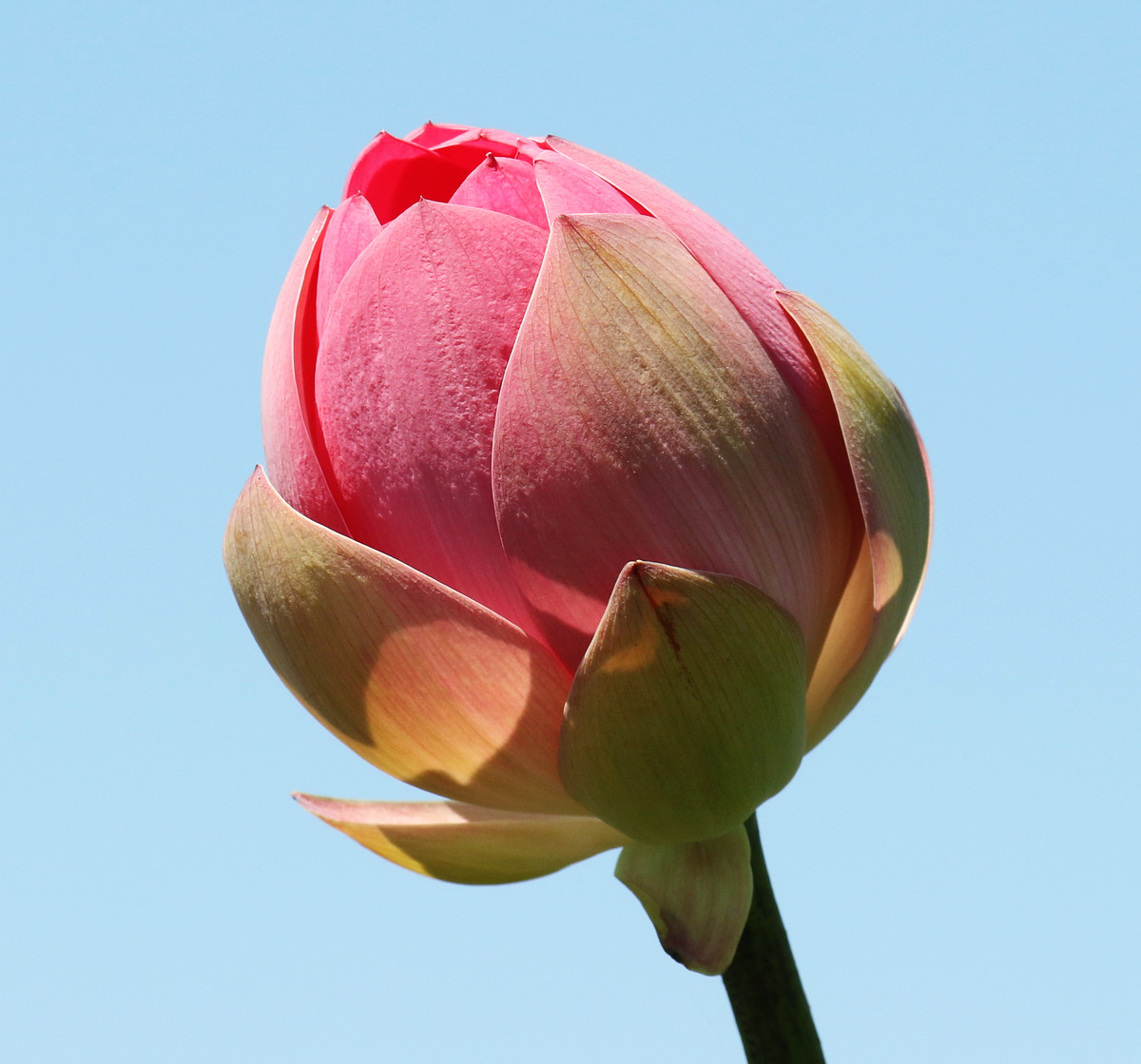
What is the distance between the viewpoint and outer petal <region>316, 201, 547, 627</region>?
73 cm

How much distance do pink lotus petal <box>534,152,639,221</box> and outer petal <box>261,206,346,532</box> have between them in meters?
0.18

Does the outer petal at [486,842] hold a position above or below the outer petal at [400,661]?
below

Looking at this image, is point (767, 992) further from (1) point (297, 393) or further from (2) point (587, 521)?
(1) point (297, 393)

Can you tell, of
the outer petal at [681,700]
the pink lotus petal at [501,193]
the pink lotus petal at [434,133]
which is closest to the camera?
the outer petal at [681,700]

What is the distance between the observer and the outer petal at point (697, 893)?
0.78m

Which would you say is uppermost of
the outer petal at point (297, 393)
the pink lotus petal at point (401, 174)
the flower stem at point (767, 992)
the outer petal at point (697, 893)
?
the pink lotus petal at point (401, 174)

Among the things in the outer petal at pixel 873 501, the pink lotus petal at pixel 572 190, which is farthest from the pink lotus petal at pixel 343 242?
the outer petal at pixel 873 501

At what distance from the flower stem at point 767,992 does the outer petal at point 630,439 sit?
0.25m

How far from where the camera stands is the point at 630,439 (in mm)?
691

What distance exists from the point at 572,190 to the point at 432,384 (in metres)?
0.17

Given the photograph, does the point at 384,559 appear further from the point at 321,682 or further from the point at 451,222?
the point at 451,222

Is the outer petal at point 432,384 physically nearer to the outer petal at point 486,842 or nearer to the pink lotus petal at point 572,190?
the pink lotus petal at point 572,190

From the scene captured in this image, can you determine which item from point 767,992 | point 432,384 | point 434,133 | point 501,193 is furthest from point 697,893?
point 434,133

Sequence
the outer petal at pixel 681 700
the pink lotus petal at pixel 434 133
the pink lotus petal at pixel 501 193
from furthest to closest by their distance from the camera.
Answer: the pink lotus petal at pixel 434 133 → the pink lotus petal at pixel 501 193 → the outer petal at pixel 681 700
